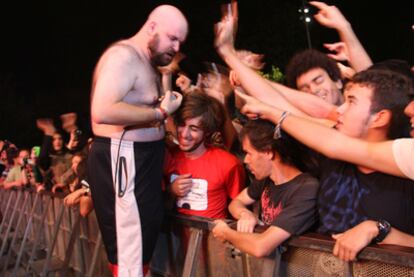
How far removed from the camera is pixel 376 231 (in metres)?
1.62

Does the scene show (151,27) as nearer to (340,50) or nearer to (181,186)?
(181,186)

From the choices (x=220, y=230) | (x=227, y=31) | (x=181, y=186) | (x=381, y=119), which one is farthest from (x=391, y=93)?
(x=181, y=186)

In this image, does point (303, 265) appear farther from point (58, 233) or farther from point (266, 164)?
point (58, 233)

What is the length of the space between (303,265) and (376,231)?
0.33 m

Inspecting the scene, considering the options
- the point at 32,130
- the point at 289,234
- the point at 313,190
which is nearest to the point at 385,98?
the point at 313,190

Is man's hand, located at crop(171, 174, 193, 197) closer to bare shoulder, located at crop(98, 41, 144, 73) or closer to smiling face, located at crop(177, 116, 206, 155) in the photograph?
smiling face, located at crop(177, 116, 206, 155)

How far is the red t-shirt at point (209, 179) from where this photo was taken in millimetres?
2920

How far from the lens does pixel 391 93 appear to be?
1896mm

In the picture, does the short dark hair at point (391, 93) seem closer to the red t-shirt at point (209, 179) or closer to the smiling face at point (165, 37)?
the smiling face at point (165, 37)

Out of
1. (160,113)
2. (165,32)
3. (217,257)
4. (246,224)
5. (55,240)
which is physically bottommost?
(55,240)

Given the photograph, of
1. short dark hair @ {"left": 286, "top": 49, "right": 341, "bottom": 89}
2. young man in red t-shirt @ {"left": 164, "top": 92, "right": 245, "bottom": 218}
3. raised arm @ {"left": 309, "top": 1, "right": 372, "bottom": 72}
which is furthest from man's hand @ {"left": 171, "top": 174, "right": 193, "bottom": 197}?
raised arm @ {"left": 309, "top": 1, "right": 372, "bottom": 72}

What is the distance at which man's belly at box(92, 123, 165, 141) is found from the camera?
2416 mm


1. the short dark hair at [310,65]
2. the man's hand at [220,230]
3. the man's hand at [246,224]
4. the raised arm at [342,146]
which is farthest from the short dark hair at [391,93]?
the short dark hair at [310,65]

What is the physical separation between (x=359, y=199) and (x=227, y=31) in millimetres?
1291
